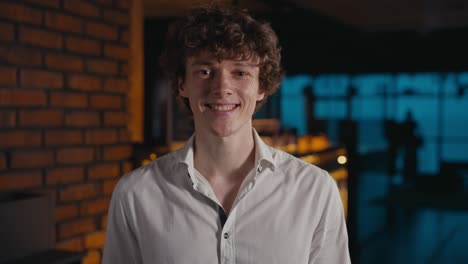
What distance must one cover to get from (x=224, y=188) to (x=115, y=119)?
181cm

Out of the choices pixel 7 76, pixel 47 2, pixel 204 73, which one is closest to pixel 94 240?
pixel 7 76

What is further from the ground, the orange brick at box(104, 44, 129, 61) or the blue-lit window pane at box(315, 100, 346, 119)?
the orange brick at box(104, 44, 129, 61)

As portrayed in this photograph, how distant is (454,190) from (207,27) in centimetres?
1001

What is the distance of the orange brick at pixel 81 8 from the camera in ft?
9.07

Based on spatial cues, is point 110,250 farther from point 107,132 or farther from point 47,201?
point 107,132

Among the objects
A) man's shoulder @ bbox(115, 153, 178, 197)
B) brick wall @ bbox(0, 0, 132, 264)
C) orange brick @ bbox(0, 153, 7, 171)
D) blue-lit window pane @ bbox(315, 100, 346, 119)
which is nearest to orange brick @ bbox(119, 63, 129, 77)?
brick wall @ bbox(0, 0, 132, 264)

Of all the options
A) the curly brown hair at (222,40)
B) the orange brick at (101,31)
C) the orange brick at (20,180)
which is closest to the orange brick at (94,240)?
the orange brick at (20,180)

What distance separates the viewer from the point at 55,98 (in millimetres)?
2689

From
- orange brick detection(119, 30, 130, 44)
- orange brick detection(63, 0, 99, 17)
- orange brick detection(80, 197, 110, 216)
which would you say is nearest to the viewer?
orange brick detection(63, 0, 99, 17)

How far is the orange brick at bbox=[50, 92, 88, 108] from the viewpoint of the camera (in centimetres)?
269

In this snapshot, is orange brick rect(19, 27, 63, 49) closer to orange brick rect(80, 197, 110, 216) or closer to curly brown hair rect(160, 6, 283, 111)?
orange brick rect(80, 197, 110, 216)

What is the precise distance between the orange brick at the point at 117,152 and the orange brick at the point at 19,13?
2.64ft

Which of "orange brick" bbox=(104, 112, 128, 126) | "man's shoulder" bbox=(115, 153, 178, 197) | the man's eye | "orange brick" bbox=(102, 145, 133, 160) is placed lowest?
"orange brick" bbox=(102, 145, 133, 160)

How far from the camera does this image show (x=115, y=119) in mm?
3113
